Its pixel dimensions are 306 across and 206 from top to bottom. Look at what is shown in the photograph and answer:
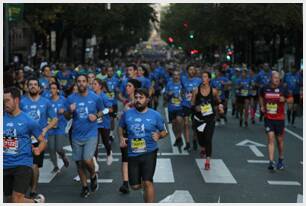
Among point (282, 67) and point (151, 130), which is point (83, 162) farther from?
point (282, 67)

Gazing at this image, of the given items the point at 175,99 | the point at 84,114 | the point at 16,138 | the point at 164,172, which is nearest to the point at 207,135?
the point at 164,172

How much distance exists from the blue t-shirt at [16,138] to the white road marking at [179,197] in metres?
2.25

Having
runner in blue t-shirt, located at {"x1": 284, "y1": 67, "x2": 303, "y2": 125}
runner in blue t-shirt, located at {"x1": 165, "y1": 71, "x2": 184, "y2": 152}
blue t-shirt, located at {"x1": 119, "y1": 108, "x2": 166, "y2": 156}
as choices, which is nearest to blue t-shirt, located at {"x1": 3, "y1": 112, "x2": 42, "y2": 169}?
blue t-shirt, located at {"x1": 119, "y1": 108, "x2": 166, "y2": 156}

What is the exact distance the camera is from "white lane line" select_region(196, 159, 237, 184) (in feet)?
32.9

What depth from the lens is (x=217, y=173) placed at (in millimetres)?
10680

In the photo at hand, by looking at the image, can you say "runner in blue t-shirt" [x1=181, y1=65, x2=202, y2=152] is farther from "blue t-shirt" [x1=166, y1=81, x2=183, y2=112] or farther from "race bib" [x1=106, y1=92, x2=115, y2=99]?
"race bib" [x1=106, y1=92, x2=115, y2=99]

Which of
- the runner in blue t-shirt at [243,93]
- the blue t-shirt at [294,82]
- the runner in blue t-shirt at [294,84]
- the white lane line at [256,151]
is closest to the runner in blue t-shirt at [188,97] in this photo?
the white lane line at [256,151]

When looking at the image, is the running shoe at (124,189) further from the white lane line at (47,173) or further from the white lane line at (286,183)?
the white lane line at (286,183)

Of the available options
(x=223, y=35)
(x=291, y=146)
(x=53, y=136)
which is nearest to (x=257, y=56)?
(x=223, y=35)

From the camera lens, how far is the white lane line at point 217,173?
394 inches

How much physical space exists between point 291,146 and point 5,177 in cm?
861

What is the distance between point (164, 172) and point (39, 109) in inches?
104

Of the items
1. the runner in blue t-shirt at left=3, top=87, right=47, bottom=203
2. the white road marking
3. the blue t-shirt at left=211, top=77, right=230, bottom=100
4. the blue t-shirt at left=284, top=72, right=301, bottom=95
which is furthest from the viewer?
the blue t-shirt at left=284, top=72, right=301, bottom=95

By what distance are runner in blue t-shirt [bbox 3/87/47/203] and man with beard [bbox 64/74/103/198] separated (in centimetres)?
205
